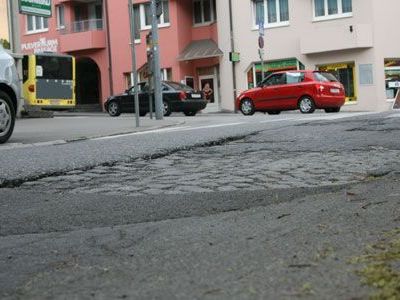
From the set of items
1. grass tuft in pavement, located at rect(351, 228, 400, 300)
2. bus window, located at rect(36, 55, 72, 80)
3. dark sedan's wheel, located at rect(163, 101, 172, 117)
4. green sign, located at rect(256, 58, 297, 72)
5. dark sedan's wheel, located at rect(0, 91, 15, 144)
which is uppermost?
green sign, located at rect(256, 58, 297, 72)

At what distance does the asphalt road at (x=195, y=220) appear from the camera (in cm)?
341

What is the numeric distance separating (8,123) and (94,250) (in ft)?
24.4

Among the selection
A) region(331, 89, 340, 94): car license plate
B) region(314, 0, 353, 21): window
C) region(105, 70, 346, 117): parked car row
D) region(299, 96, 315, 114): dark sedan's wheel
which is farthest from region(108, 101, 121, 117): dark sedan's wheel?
region(314, 0, 353, 21): window

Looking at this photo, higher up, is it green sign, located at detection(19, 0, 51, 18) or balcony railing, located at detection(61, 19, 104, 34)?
balcony railing, located at detection(61, 19, 104, 34)

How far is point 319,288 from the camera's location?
3162 millimetres

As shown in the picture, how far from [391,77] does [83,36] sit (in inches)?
693

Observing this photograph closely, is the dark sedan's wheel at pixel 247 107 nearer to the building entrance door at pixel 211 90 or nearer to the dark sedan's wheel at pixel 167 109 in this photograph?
the dark sedan's wheel at pixel 167 109

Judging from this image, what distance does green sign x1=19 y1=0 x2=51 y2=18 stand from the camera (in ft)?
61.5

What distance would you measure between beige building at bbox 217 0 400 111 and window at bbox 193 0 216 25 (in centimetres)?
180

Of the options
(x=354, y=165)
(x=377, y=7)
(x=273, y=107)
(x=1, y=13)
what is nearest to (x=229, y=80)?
(x=377, y=7)

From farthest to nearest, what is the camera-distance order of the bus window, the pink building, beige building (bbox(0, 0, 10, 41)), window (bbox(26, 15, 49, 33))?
window (bbox(26, 15, 49, 33)) < the pink building < the bus window < beige building (bbox(0, 0, 10, 41))

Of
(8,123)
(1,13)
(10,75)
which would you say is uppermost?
(1,13)

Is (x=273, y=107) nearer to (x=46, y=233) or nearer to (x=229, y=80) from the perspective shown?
(x=229, y=80)

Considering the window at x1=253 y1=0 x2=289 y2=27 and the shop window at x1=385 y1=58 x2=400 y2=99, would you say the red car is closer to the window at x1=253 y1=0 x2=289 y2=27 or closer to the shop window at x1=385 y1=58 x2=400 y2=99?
the shop window at x1=385 y1=58 x2=400 y2=99
